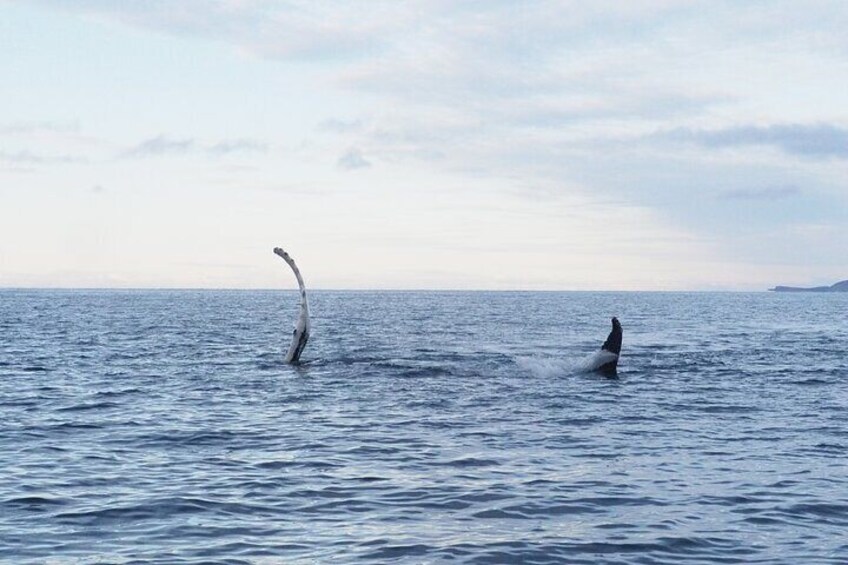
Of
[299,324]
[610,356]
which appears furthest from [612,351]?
[299,324]

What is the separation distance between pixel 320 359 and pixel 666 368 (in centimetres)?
1491

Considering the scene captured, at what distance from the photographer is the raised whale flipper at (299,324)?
3412 centimetres

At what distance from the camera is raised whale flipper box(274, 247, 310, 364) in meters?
34.1

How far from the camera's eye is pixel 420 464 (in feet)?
61.0

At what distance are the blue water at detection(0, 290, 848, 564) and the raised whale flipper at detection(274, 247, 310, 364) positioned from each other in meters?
1.03

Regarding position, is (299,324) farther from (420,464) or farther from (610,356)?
(420,464)

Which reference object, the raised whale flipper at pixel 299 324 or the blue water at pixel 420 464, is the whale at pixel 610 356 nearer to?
the blue water at pixel 420 464

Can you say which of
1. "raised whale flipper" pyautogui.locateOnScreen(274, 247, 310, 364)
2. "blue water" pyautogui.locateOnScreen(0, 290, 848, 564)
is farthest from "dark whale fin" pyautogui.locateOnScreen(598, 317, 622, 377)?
"raised whale flipper" pyautogui.locateOnScreen(274, 247, 310, 364)

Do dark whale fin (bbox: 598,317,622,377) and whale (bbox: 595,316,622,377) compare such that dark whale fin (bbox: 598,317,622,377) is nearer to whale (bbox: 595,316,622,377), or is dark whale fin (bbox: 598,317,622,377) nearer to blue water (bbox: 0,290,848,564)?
whale (bbox: 595,316,622,377)

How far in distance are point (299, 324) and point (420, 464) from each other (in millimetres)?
18656

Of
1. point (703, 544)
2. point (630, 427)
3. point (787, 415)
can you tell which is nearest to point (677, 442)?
point (630, 427)

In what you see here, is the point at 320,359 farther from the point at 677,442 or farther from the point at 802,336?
the point at 802,336

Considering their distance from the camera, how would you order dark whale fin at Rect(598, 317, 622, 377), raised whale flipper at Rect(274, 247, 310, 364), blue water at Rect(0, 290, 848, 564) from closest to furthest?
1. blue water at Rect(0, 290, 848, 564)
2. raised whale flipper at Rect(274, 247, 310, 364)
3. dark whale fin at Rect(598, 317, 622, 377)

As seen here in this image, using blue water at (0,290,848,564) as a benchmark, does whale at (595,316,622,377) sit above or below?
above
